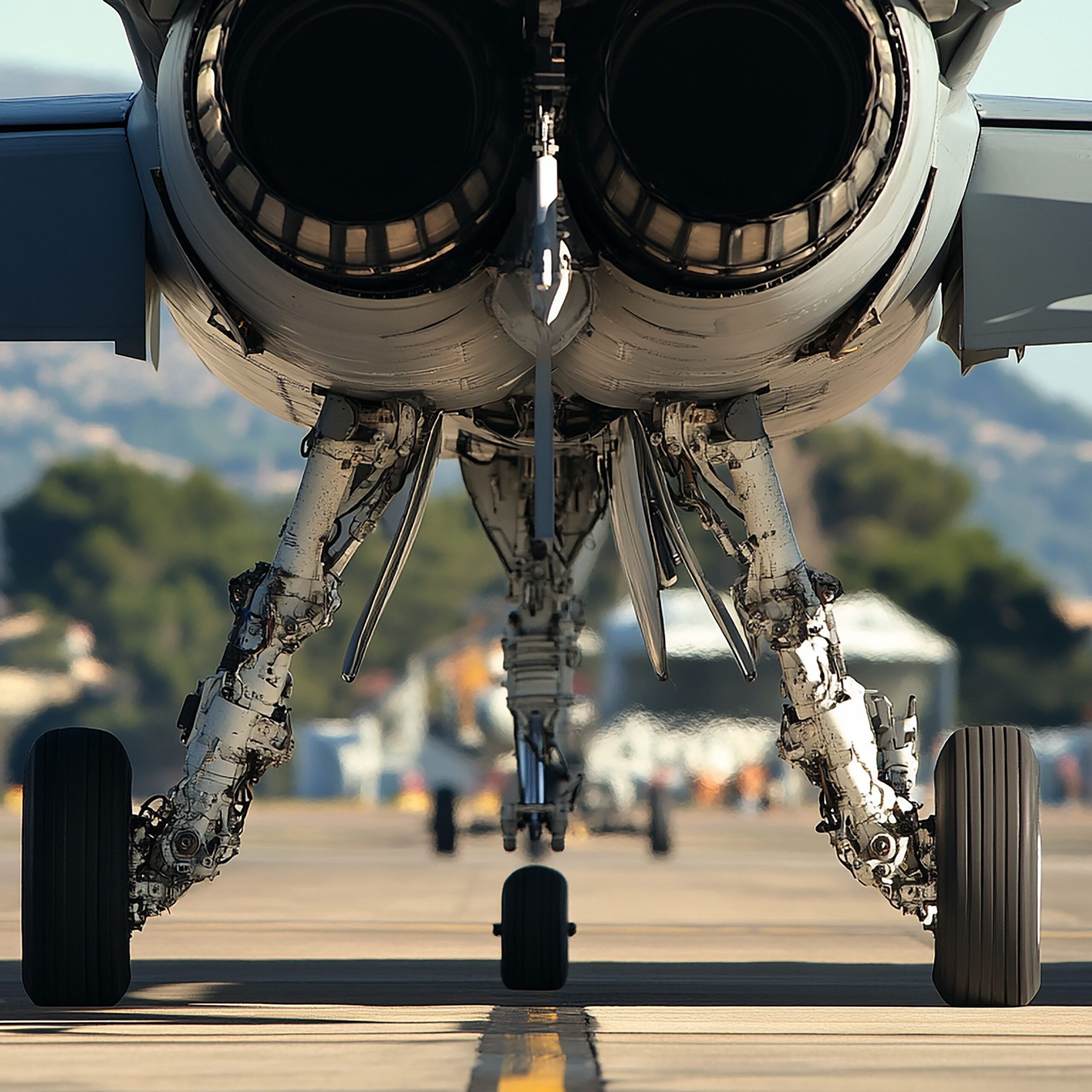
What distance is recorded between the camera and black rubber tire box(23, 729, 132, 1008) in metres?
6.27

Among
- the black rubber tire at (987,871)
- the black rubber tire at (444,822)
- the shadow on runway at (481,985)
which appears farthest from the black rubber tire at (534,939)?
the black rubber tire at (444,822)

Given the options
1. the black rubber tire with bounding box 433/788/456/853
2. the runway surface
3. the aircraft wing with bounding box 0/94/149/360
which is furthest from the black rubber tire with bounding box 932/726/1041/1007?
the black rubber tire with bounding box 433/788/456/853

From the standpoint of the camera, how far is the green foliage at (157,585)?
263 ft

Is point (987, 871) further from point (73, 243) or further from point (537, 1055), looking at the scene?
point (73, 243)

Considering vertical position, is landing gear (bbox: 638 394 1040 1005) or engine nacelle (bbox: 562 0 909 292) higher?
engine nacelle (bbox: 562 0 909 292)

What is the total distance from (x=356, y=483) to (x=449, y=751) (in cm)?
5836

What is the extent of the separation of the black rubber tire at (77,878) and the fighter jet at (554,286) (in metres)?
0.01

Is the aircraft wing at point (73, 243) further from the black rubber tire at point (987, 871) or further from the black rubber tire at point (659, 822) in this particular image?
the black rubber tire at point (659, 822)

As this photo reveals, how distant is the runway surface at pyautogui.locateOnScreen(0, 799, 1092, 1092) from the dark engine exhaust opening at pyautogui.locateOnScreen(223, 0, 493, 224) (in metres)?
2.56

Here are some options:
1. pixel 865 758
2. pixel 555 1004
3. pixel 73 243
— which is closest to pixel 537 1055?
pixel 555 1004

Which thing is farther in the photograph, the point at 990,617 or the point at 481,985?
the point at 990,617

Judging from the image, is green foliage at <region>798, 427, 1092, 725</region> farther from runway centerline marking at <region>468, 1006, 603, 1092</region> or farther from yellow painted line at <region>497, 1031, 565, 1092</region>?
yellow painted line at <region>497, 1031, 565, 1092</region>

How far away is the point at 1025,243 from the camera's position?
21.1 ft

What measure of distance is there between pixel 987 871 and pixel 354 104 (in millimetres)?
3409
